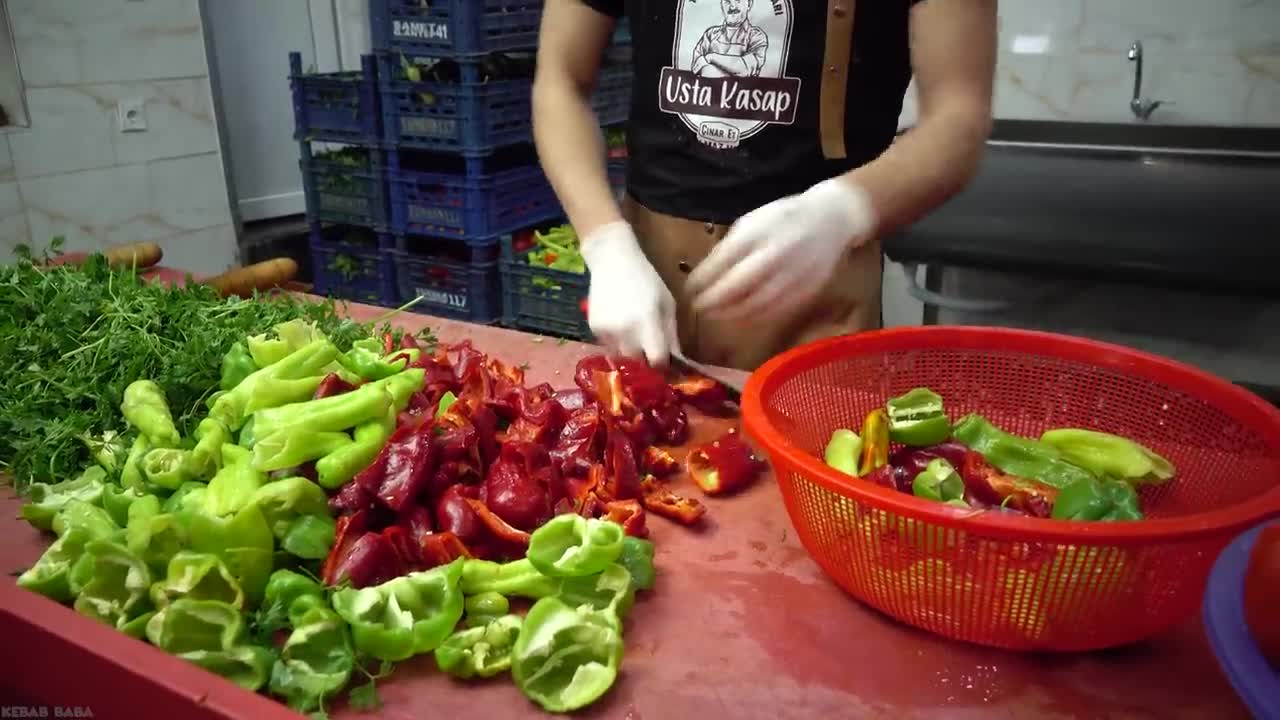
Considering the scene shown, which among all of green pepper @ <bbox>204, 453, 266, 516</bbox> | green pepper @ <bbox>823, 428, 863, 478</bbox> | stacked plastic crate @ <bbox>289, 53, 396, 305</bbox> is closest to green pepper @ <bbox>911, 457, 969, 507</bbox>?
green pepper @ <bbox>823, 428, 863, 478</bbox>

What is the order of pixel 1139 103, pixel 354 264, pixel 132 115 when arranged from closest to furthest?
pixel 1139 103 < pixel 132 115 < pixel 354 264

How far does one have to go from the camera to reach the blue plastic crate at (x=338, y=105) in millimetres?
2955

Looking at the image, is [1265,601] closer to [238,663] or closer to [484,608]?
[484,608]

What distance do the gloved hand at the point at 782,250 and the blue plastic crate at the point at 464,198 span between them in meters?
1.88

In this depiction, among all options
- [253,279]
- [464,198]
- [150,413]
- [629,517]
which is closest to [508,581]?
[629,517]

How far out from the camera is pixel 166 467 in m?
1.04

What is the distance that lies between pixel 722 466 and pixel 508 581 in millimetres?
312

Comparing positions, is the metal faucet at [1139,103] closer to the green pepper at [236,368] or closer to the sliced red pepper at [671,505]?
the sliced red pepper at [671,505]

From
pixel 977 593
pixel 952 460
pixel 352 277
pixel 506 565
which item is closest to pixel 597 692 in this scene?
pixel 506 565

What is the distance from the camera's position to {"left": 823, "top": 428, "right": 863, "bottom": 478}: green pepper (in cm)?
100

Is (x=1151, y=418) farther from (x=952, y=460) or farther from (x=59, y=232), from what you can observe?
(x=59, y=232)

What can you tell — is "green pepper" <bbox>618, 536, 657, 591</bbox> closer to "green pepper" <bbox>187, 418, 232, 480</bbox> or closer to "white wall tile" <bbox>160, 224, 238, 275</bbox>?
"green pepper" <bbox>187, 418, 232, 480</bbox>

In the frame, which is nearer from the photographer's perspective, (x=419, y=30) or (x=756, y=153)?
(x=756, y=153)

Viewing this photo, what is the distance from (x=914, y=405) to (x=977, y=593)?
29 centimetres
